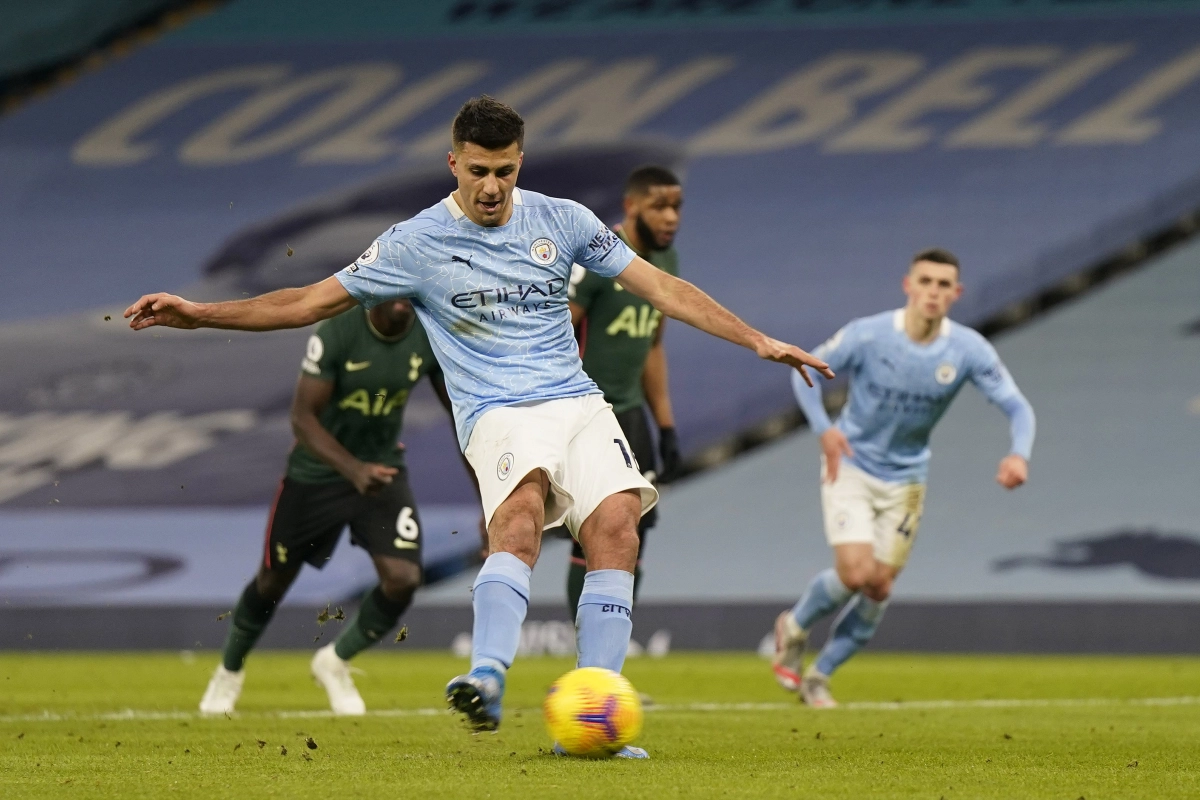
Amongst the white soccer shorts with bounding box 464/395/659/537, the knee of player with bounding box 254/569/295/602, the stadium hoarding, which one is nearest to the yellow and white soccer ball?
the white soccer shorts with bounding box 464/395/659/537

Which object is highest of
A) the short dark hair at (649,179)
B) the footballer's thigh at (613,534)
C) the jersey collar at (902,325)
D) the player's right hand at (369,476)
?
the short dark hair at (649,179)

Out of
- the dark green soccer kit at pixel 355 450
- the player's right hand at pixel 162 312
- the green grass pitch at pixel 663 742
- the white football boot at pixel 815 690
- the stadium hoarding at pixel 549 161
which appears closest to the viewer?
the green grass pitch at pixel 663 742

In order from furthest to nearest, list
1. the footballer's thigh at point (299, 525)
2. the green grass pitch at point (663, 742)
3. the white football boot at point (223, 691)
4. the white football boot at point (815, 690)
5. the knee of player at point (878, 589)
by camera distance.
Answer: the knee of player at point (878, 589) < the white football boot at point (815, 690) < the footballer's thigh at point (299, 525) < the white football boot at point (223, 691) < the green grass pitch at point (663, 742)

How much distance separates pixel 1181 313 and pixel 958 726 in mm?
12616

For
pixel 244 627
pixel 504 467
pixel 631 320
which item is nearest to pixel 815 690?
pixel 631 320

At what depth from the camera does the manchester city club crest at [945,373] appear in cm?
895

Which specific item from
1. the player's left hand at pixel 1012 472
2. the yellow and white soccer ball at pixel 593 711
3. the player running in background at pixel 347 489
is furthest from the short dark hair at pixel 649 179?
Result: the yellow and white soccer ball at pixel 593 711

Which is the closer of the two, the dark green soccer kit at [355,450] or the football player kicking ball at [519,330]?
the football player kicking ball at [519,330]

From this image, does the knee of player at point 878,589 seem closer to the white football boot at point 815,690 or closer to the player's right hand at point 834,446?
the white football boot at point 815,690

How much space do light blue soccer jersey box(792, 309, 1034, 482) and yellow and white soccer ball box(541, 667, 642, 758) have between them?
406cm

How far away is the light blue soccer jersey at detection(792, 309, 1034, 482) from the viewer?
895 cm

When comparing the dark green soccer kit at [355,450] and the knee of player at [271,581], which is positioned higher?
the dark green soccer kit at [355,450]

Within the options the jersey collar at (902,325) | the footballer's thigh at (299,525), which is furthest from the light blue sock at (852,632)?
the footballer's thigh at (299,525)

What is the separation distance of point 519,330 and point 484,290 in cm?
18
